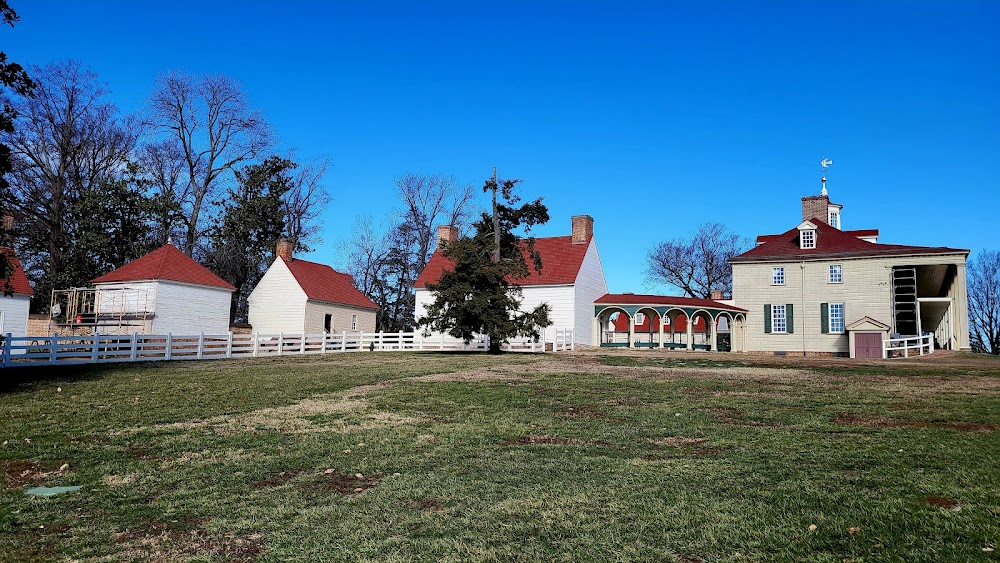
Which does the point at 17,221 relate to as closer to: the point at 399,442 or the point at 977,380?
the point at 399,442

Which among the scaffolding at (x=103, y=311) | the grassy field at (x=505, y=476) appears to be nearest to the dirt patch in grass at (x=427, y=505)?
the grassy field at (x=505, y=476)

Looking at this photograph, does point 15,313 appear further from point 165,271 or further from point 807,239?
point 807,239

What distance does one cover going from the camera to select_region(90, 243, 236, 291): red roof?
3450 centimetres

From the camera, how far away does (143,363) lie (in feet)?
74.8

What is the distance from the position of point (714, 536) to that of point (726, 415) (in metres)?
6.01

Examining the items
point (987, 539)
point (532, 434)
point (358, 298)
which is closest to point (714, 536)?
point (987, 539)

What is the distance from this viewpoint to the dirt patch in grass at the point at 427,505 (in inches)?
209

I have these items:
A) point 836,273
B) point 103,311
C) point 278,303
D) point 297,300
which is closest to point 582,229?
point 836,273

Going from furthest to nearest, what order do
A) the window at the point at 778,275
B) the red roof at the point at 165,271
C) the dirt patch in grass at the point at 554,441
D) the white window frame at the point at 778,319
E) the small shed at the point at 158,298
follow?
the window at the point at 778,275 → the white window frame at the point at 778,319 → the red roof at the point at 165,271 → the small shed at the point at 158,298 → the dirt patch in grass at the point at 554,441

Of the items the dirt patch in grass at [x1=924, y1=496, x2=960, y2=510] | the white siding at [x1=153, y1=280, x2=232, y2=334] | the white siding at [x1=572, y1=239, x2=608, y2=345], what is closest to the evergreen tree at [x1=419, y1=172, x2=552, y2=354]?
the white siding at [x1=572, y1=239, x2=608, y2=345]

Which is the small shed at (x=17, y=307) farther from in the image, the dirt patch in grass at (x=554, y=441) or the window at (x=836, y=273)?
the window at (x=836, y=273)

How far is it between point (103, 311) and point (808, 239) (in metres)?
39.3

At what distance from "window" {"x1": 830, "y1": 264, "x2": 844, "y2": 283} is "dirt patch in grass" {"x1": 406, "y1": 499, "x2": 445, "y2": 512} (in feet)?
117

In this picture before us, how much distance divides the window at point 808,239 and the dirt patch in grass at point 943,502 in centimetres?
3522
